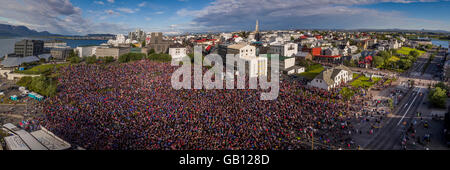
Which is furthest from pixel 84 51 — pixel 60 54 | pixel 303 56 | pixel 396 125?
pixel 396 125

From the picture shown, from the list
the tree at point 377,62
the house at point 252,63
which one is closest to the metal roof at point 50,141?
the house at point 252,63

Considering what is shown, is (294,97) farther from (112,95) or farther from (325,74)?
(112,95)

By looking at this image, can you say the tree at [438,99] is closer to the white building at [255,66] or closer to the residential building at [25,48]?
the white building at [255,66]

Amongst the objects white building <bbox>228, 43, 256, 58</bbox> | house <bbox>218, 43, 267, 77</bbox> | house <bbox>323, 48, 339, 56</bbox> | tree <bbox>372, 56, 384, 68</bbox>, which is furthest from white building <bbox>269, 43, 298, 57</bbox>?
tree <bbox>372, 56, 384, 68</bbox>

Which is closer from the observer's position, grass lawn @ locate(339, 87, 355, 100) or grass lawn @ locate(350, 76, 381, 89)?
grass lawn @ locate(339, 87, 355, 100)

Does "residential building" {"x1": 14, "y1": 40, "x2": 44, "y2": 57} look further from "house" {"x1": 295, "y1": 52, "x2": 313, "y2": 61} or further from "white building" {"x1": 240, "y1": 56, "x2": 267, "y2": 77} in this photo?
"house" {"x1": 295, "y1": 52, "x2": 313, "y2": 61}

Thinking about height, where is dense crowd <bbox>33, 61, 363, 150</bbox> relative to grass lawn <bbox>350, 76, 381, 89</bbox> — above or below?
below

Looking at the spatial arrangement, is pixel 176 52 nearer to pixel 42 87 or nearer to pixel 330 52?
pixel 42 87

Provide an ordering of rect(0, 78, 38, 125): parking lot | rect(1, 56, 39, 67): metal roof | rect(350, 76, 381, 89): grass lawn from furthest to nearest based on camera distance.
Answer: rect(1, 56, 39, 67): metal roof
rect(350, 76, 381, 89): grass lawn
rect(0, 78, 38, 125): parking lot
